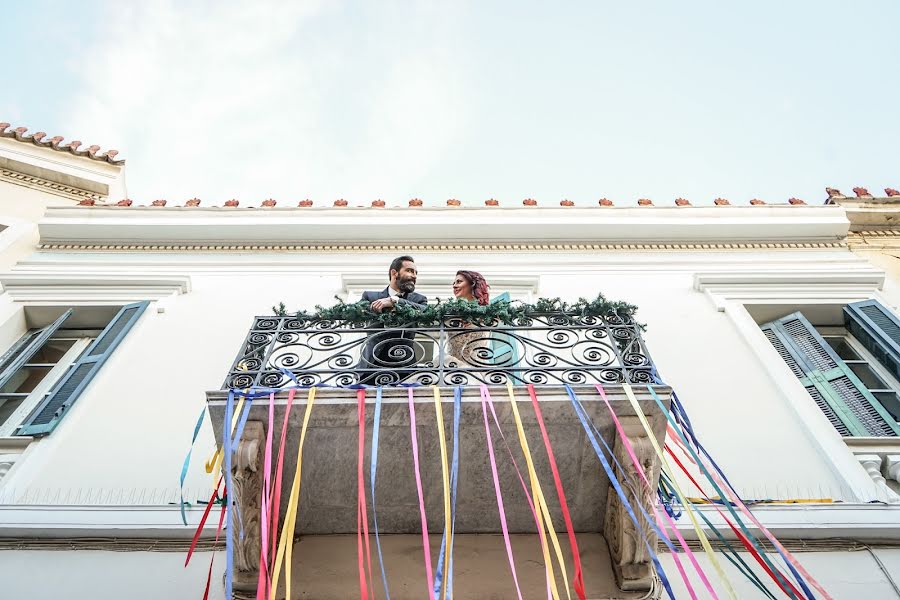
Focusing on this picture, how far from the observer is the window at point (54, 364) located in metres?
5.90

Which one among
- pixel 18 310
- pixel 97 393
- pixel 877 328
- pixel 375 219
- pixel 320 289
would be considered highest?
pixel 375 219

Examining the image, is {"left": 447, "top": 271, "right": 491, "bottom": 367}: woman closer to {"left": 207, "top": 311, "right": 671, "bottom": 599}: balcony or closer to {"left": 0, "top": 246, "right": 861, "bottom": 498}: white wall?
{"left": 207, "top": 311, "right": 671, "bottom": 599}: balcony

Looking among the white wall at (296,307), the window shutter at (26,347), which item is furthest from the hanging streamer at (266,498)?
the window shutter at (26,347)

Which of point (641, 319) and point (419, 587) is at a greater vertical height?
point (641, 319)

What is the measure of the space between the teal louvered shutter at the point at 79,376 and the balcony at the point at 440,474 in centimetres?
193

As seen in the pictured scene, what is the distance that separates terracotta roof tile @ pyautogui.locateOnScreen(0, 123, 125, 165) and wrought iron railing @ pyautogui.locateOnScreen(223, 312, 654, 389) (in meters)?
6.69

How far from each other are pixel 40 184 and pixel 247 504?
7.76 meters

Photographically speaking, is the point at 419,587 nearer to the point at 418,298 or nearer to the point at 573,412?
the point at 573,412

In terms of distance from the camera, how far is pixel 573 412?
14.4 ft

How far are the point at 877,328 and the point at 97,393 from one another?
6766mm

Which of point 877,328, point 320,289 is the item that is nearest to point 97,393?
point 320,289

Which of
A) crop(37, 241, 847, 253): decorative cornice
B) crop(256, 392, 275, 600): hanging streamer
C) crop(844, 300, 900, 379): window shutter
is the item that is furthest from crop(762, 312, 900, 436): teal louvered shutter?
crop(256, 392, 275, 600): hanging streamer

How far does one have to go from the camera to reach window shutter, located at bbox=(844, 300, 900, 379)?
21.4 ft

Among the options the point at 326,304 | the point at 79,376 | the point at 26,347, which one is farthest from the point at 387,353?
the point at 26,347
